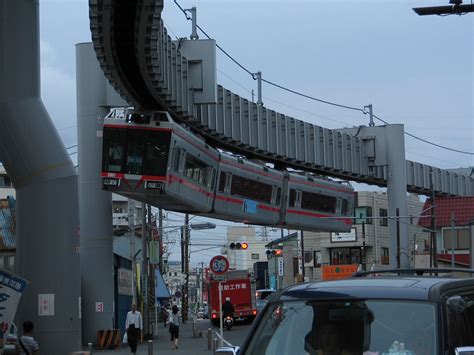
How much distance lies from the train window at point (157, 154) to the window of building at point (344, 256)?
2365 inches

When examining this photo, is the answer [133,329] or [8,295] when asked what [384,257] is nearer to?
[133,329]

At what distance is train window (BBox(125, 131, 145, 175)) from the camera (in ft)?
92.9

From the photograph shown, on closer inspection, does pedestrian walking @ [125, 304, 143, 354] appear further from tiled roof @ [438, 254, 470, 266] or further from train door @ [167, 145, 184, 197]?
tiled roof @ [438, 254, 470, 266]

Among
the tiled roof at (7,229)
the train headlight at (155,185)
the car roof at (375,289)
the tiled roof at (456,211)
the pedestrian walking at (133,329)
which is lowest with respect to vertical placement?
the pedestrian walking at (133,329)

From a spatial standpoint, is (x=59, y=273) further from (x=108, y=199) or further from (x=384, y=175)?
(x=384, y=175)

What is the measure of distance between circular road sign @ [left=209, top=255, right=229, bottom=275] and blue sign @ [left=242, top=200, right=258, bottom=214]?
7291 mm

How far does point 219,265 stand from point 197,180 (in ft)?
11.6

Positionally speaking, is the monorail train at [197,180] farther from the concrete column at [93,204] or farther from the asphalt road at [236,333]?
the asphalt road at [236,333]

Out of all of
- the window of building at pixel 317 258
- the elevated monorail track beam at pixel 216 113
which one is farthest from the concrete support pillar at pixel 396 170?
the window of building at pixel 317 258

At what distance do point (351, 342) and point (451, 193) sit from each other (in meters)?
50.8

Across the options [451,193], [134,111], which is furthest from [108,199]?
[451,193]

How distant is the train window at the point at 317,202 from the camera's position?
4268 cm

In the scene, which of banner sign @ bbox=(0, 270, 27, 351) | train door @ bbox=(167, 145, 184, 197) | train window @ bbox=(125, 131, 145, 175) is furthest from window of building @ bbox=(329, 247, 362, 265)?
banner sign @ bbox=(0, 270, 27, 351)

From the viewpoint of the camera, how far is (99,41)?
22.4 m
